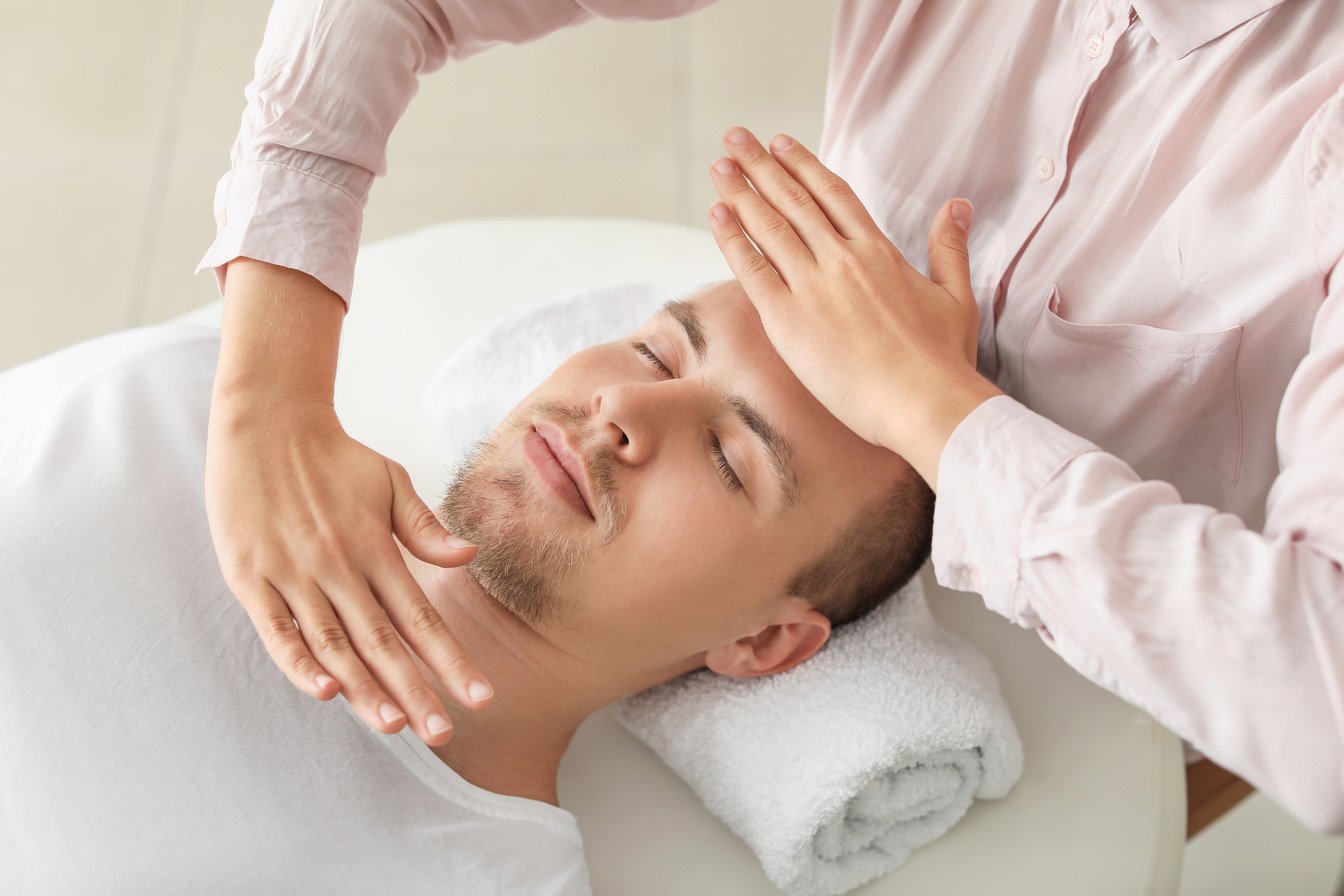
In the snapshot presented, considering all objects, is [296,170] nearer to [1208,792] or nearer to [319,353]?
[319,353]

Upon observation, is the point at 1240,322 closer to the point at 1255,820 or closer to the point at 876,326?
the point at 876,326

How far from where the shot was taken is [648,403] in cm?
105

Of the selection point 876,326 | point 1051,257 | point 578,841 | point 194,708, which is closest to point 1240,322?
point 1051,257

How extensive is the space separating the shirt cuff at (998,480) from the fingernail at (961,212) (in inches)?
A: 10.4

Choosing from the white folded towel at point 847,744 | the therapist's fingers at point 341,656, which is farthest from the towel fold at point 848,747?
the therapist's fingers at point 341,656

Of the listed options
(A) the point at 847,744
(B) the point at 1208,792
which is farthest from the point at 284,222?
(B) the point at 1208,792

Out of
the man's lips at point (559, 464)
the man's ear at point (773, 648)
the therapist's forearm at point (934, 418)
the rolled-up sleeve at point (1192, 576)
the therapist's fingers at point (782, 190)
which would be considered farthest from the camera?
the man's ear at point (773, 648)

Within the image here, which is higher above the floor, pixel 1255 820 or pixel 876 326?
pixel 876 326

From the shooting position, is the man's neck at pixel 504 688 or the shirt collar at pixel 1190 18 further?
the man's neck at pixel 504 688

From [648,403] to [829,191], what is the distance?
258mm

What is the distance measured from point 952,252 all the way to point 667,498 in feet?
1.14

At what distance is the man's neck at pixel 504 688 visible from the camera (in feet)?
3.70

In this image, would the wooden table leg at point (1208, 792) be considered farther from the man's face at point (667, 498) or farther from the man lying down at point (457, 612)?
the man's face at point (667, 498)

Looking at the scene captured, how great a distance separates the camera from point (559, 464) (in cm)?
108
